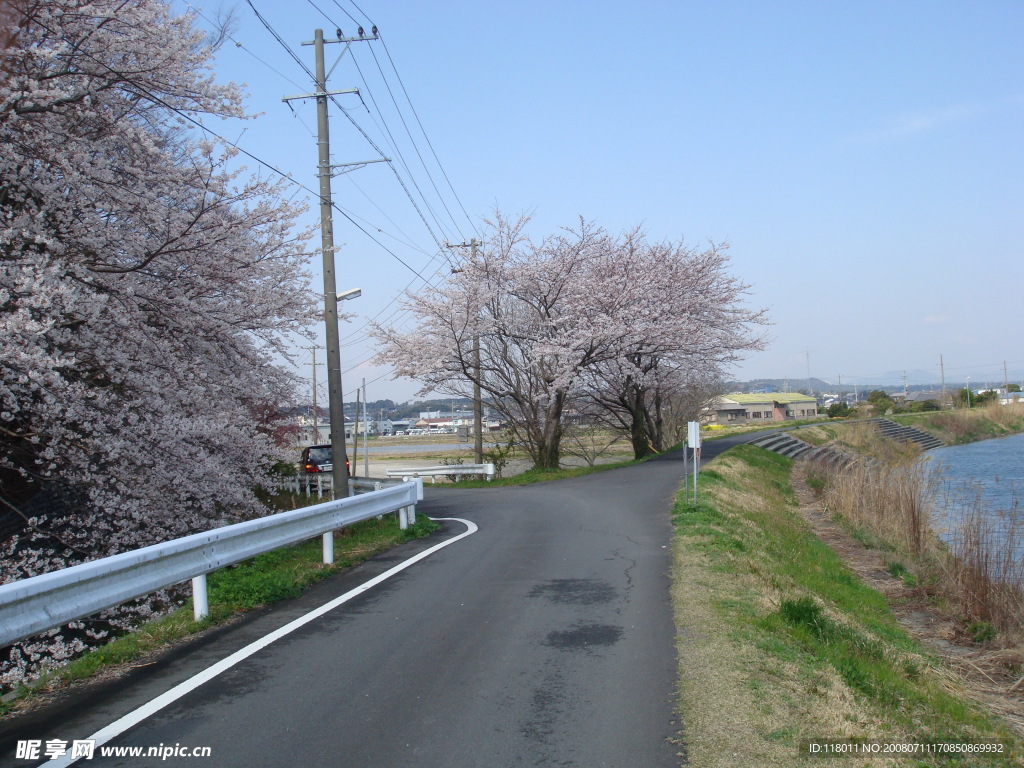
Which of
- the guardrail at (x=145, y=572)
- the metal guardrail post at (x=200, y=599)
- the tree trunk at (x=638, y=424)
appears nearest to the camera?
the guardrail at (x=145, y=572)

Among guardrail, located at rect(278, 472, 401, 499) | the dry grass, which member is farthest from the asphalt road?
guardrail, located at rect(278, 472, 401, 499)

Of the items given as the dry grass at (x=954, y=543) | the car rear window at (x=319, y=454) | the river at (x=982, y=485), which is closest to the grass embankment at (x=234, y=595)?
the dry grass at (x=954, y=543)

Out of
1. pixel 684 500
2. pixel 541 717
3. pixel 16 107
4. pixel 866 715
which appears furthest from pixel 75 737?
pixel 684 500

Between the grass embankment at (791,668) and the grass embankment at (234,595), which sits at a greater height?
the grass embankment at (234,595)

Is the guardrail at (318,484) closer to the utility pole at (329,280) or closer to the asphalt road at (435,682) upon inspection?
the utility pole at (329,280)

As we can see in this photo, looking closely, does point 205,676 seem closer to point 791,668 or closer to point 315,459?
point 791,668

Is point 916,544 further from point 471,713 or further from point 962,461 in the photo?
point 962,461

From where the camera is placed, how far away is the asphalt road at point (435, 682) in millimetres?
4328

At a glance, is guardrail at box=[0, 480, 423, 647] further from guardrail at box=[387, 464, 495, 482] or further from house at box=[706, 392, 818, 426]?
house at box=[706, 392, 818, 426]

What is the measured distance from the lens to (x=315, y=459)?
25109 millimetres

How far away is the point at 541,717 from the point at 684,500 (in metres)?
10.7

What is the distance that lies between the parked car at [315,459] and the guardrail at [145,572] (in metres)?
14.8

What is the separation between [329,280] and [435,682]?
11.5 m

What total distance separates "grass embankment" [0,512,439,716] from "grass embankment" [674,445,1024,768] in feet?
13.1
